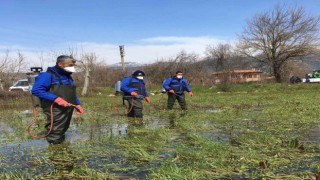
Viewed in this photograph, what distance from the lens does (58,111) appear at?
7242 mm

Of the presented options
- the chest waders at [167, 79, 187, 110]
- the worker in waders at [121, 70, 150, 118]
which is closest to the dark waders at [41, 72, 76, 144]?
the worker in waders at [121, 70, 150, 118]

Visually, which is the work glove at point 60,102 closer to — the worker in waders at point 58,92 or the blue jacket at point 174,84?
the worker in waders at point 58,92

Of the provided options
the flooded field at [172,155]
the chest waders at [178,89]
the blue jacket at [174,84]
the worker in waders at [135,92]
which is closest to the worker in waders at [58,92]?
the flooded field at [172,155]

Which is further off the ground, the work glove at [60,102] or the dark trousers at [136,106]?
the work glove at [60,102]

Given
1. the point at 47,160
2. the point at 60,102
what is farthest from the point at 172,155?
the point at 60,102

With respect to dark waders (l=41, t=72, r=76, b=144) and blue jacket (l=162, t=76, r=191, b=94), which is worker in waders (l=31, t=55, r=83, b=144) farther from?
blue jacket (l=162, t=76, r=191, b=94)

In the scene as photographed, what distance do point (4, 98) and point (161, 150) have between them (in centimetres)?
2293

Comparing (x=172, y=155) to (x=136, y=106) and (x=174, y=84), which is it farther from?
(x=174, y=84)

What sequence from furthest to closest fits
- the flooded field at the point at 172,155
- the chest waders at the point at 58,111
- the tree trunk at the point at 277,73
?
1. the tree trunk at the point at 277,73
2. the chest waders at the point at 58,111
3. the flooded field at the point at 172,155

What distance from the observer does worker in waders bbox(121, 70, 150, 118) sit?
39.7ft

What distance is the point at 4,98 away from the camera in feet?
88.6

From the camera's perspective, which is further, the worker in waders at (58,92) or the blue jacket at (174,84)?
the blue jacket at (174,84)

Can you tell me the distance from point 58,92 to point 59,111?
1.18 feet

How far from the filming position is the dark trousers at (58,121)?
7.24m
